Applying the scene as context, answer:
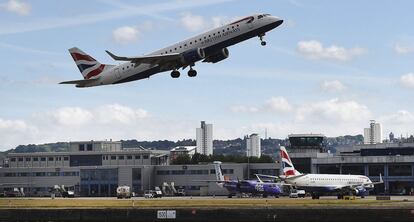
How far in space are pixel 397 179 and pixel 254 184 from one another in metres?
51.8

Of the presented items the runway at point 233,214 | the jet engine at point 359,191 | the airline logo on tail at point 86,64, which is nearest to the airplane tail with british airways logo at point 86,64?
the airline logo on tail at point 86,64

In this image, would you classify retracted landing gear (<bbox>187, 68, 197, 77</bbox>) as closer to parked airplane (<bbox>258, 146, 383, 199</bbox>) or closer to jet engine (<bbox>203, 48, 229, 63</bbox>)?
jet engine (<bbox>203, 48, 229, 63</bbox>)

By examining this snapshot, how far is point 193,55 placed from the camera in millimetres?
107938

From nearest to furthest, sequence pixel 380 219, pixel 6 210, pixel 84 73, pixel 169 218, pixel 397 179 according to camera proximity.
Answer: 1. pixel 380 219
2. pixel 169 218
3. pixel 6 210
4. pixel 84 73
5. pixel 397 179

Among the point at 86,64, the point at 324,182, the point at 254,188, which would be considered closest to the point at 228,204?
the point at 86,64

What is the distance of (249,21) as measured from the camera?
10569 cm

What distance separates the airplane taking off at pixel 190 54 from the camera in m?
106

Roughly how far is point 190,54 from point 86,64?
93.3 feet

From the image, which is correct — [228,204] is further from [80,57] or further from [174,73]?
[80,57]

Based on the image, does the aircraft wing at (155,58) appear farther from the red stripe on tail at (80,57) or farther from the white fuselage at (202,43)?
the red stripe on tail at (80,57)

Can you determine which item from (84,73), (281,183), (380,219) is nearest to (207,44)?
(84,73)

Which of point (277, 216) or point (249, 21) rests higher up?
point (249, 21)

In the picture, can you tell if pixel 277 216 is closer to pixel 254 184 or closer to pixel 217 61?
pixel 217 61

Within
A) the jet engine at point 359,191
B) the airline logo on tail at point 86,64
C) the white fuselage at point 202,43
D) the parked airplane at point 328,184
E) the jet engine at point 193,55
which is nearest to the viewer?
the white fuselage at point 202,43
